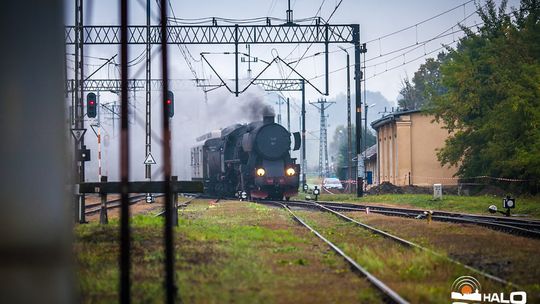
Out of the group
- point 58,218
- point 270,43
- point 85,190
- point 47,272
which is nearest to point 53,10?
point 58,218

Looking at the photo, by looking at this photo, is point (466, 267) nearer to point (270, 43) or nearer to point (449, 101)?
point (270, 43)

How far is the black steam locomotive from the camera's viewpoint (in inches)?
1617

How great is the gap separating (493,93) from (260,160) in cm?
1285

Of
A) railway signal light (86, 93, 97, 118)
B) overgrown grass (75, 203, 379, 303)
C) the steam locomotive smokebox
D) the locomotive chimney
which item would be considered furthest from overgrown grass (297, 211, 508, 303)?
the locomotive chimney

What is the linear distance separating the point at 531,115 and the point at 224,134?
17.9 meters

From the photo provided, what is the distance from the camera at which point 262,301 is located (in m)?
9.34

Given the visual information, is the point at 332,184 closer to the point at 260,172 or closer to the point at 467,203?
the point at 260,172

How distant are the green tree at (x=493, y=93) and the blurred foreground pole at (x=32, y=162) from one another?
107ft

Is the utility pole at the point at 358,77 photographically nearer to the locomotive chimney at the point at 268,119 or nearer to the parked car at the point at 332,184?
the locomotive chimney at the point at 268,119

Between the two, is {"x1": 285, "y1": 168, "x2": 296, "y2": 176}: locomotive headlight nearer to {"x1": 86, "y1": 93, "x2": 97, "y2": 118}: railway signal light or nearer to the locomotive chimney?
the locomotive chimney

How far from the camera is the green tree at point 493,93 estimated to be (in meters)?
37.0

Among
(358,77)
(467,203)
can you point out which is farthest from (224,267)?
(358,77)

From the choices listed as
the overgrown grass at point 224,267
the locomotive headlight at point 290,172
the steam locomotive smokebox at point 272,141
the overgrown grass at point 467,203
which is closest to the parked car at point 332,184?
the locomotive headlight at point 290,172

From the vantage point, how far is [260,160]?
41344mm
